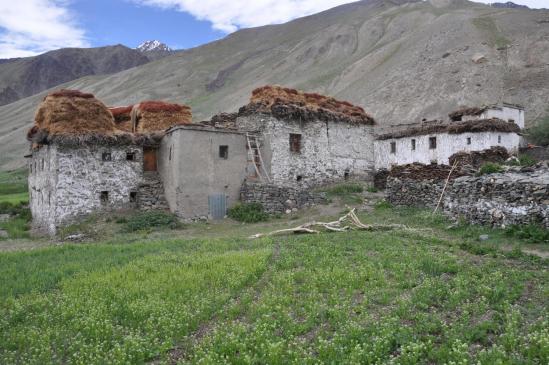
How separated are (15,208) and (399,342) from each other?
35.2m

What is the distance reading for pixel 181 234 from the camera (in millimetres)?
23984

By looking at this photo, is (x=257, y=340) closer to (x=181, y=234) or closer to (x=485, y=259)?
(x=485, y=259)

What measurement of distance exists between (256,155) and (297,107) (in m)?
4.43

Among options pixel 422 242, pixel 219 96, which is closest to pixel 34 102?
pixel 219 96

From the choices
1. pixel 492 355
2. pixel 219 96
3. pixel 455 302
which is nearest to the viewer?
pixel 492 355

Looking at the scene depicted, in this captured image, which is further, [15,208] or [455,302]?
[15,208]

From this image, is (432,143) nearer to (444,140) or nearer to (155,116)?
(444,140)

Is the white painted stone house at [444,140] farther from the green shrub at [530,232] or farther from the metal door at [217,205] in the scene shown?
the green shrub at [530,232]

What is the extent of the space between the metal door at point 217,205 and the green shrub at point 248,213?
439 mm

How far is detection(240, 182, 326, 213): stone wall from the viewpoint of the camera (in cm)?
2817

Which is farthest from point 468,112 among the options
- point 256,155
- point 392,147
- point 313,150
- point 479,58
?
point 479,58

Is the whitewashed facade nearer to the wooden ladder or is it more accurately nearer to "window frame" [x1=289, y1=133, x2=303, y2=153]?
"window frame" [x1=289, y1=133, x2=303, y2=153]

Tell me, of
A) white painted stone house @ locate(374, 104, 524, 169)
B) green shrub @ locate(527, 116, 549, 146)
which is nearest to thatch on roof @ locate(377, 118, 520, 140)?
white painted stone house @ locate(374, 104, 524, 169)

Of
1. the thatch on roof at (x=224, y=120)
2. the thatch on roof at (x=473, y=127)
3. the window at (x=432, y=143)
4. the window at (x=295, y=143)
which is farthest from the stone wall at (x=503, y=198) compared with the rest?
the window at (x=432, y=143)
